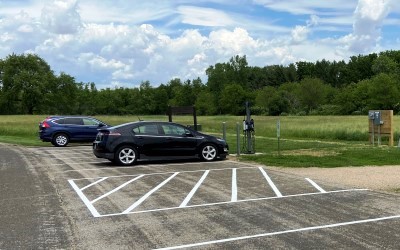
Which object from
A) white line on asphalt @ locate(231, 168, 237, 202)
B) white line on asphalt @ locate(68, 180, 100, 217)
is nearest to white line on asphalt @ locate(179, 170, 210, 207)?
white line on asphalt @ locate(231, 168, 237, 202)

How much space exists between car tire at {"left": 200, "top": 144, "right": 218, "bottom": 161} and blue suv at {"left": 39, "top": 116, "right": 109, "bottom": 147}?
34.1 feet

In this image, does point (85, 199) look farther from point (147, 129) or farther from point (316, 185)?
point (147, 129)

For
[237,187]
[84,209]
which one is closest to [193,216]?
[84,209]

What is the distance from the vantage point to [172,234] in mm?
6375

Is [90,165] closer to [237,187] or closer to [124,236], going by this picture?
[237,187]

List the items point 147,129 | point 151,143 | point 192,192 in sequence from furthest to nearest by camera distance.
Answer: point 147,129 → point 151,143 → point 192,192

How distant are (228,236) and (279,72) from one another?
430 feet

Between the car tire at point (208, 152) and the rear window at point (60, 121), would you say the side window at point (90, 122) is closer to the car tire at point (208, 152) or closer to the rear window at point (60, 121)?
the rear window at point (60, 121)

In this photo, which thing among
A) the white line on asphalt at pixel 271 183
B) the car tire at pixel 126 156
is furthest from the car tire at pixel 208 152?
the white line on asphalt at pixel 271 183

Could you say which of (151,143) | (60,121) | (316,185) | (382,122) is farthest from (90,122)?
(316,185)

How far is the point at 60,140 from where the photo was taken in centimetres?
2497

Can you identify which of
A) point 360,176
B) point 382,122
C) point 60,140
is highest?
point 382,122

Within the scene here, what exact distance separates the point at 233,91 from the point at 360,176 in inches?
3977

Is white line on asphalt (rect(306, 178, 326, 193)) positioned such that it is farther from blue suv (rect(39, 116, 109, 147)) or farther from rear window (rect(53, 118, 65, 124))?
rear window (rect(53, 118, 65, 124))
